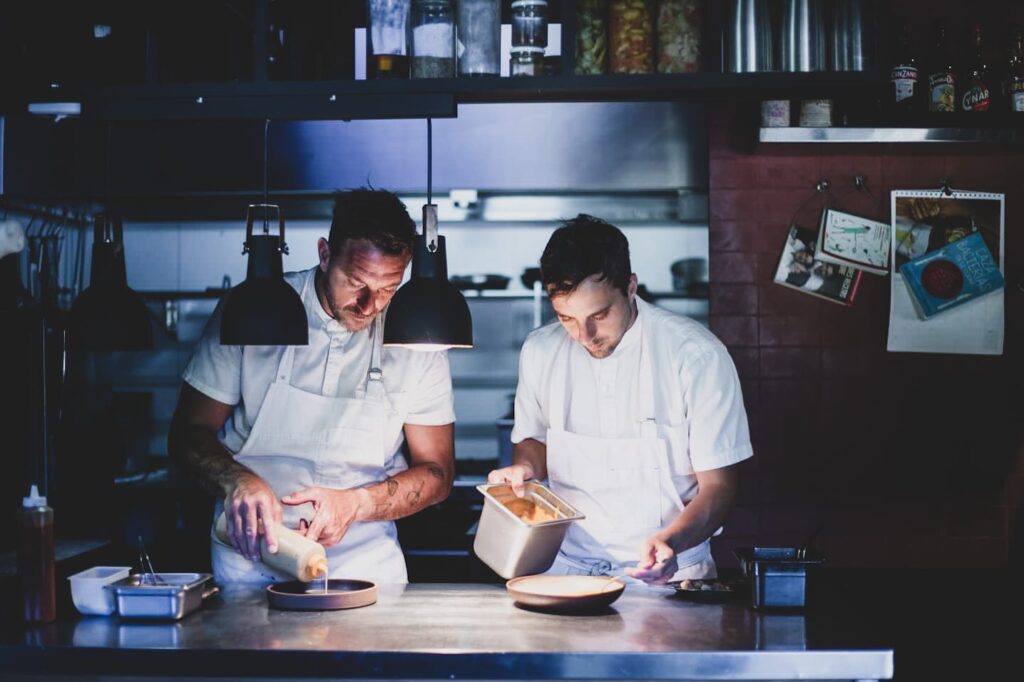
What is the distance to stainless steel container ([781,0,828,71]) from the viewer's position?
8.30ft

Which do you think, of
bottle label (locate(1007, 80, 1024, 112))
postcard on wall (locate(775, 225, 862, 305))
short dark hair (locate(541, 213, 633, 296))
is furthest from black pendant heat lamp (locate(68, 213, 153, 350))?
bottle label (locate(1007, 80, 1024, 112))

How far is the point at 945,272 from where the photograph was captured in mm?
4020

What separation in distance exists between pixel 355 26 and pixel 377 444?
1.17m

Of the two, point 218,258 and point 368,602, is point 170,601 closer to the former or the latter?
point 368,602

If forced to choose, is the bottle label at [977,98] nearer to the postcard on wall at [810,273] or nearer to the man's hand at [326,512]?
the postcard on wall at [810,273]

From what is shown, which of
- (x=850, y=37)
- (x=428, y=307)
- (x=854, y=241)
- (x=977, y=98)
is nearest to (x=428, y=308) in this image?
(x=428, y=307)

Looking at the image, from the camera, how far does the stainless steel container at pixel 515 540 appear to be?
244 centimetres

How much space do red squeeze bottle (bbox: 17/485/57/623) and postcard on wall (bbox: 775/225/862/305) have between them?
274 centimetres

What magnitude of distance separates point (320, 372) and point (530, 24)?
1.23 m

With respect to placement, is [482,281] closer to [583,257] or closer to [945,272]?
[945,272]

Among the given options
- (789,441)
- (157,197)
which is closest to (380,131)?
(157,197)

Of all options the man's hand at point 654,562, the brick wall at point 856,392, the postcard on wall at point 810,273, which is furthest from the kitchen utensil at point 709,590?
the postcard on wall at point 810,273

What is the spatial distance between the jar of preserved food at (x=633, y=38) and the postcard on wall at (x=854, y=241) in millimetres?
1700

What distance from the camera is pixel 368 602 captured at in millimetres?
2484
